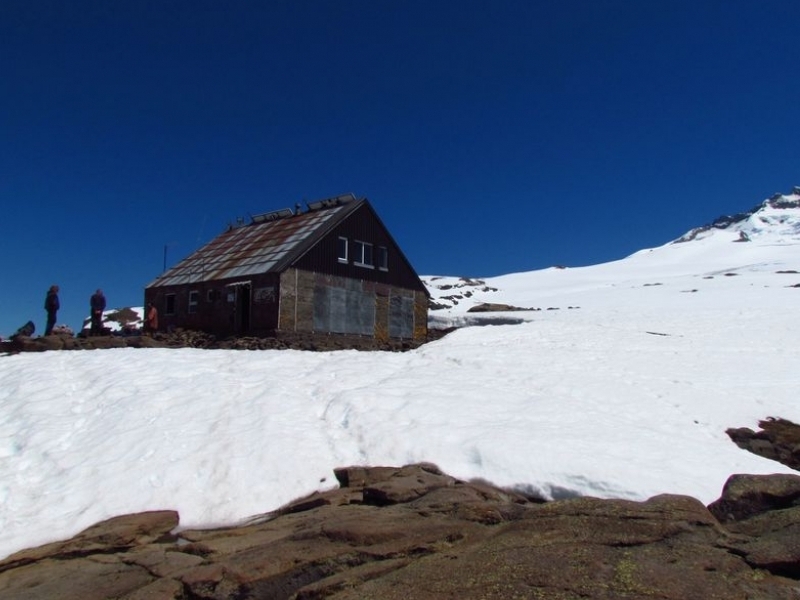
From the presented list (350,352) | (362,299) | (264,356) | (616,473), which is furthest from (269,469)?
(362,299)

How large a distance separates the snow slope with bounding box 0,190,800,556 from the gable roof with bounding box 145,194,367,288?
12.8 meters

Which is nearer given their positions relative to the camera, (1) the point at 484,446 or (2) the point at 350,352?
(1) the point at 484,446

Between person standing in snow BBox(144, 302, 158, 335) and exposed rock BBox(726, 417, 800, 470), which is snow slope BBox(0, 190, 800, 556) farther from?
person standing in snow BBox(144, 302, 158, 335)

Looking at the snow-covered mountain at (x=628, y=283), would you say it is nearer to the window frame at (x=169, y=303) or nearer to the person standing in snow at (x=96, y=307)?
the window frame at (x=169, y=303)

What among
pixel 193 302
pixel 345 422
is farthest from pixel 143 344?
pixel 193 302

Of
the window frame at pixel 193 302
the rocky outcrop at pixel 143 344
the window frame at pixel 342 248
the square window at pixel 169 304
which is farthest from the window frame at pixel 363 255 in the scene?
the square window at pixel 169 304

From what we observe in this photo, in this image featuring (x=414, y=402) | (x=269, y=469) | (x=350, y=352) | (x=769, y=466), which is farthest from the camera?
(x=350, y=352)

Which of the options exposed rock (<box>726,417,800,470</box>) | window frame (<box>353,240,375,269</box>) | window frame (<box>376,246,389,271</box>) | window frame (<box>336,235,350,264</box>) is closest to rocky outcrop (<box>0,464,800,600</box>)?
exposed rock (<box>726,417,800,470</box>)

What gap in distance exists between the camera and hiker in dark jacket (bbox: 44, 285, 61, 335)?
23.3 meters

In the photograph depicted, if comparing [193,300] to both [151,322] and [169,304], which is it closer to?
[169,304]

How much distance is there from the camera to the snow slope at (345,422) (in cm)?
944

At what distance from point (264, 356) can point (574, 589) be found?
1344 cm

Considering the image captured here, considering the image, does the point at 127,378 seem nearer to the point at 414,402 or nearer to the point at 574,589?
the point at 414,402

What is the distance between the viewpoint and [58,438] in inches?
440
